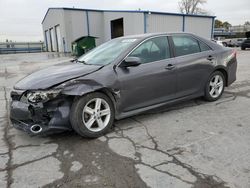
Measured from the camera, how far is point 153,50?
12.6 ft

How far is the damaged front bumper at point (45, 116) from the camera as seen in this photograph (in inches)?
116

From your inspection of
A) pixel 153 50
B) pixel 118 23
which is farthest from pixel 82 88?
pixel 118 23

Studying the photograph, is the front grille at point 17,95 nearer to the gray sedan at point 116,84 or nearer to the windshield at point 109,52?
the gray sedan at point 116,84

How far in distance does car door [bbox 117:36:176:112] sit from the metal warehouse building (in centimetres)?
1755

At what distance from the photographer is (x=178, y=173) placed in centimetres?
237

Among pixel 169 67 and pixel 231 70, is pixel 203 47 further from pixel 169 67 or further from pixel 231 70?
pixel 169 67

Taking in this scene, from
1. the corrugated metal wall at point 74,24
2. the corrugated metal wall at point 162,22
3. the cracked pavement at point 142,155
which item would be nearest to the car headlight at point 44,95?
the cracked pavement at point 142,155

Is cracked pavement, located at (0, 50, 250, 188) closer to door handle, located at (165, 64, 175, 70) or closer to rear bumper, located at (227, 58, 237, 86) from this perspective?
door handle, located at (165, 64, 175, 70)

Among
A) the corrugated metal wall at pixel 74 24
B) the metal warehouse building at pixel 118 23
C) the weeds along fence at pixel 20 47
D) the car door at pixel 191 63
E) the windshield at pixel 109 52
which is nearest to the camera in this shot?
the windshield at pixel 109 52

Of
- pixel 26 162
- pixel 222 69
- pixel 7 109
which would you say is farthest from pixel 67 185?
pixel 222 69

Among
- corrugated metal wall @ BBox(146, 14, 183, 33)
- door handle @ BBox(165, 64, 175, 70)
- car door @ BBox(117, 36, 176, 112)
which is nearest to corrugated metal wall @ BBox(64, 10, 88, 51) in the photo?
corrugated metal wall @ BBox(146, 14, 183, 33)

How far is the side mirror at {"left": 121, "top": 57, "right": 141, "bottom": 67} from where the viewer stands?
3.35m

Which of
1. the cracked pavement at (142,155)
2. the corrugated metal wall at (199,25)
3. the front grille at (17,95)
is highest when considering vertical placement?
the corrugated metal wall at (199,25)

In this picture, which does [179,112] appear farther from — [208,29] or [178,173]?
[208,29]
